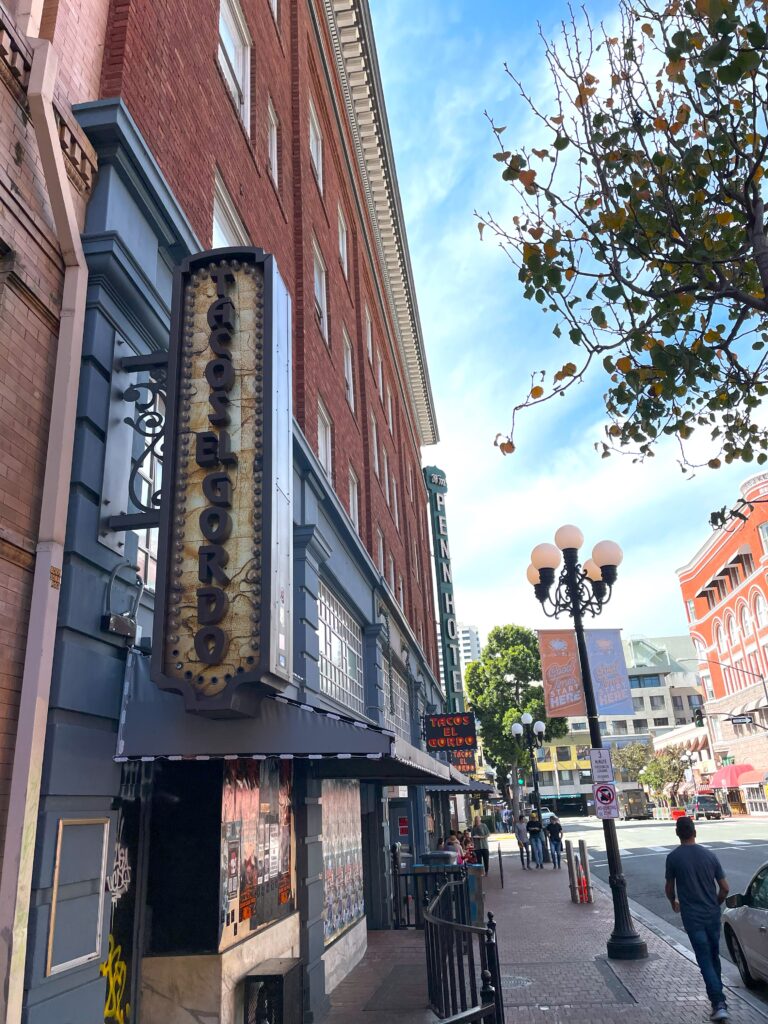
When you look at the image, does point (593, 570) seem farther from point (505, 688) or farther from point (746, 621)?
point (746, 621)

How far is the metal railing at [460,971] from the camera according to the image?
4926 millimetres

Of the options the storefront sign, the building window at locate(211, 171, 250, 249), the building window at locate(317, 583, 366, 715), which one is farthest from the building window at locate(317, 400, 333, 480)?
the storefront sign

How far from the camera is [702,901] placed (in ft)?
26.6

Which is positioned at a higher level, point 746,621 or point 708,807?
point 746,621

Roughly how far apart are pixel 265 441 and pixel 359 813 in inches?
414

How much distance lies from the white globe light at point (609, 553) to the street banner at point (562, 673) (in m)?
1.43

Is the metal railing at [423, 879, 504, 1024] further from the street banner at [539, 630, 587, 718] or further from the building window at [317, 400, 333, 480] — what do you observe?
the building window at [317, 400, 333, 480]

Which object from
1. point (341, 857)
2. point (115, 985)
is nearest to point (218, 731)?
point (115, 985)

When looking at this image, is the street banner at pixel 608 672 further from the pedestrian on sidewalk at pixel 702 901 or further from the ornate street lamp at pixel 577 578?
the pedestrian on sidewalk at pixel 702 901

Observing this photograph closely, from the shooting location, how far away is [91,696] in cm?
564

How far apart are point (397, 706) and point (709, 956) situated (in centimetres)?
1438

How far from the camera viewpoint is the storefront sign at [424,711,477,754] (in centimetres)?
2411

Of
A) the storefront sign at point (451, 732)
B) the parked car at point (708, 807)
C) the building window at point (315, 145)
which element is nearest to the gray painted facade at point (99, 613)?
the building window at point (315, 145)

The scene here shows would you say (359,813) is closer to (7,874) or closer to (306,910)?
(306,910)
